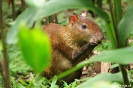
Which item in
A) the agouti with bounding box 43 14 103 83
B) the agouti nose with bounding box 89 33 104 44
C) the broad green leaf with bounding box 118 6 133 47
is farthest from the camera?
the agouti with bounding box 43 14 103 83

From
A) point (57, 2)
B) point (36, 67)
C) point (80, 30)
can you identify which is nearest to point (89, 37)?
point (80, 30)

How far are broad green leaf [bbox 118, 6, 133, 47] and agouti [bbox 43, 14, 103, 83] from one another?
1785mm

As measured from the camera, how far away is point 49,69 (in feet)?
14.1

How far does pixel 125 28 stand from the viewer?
2.31 metres

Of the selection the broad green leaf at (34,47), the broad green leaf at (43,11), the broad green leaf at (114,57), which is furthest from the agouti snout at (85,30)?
the broad green leaf at (34,47)

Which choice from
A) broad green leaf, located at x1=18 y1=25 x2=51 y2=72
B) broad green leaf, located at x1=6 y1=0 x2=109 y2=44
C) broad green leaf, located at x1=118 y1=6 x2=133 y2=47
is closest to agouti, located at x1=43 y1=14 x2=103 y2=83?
broad green leaf, located at x1=118 y1=6 x2=133 y2=47

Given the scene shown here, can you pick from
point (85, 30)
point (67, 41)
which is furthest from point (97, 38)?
point (67, 41)

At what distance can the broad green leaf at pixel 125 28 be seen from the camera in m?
2.26

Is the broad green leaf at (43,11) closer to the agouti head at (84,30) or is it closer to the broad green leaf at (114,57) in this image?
the broad green leaf at (114,57)

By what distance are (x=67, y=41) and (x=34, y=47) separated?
3.09 m

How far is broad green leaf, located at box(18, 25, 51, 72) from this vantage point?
4.04 feet

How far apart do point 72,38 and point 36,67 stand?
3050mm

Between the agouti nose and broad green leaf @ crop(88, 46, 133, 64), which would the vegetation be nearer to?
broad green leaf @ crop(88, 46, 133, 64)

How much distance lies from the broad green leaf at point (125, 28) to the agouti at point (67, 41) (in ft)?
5.86
